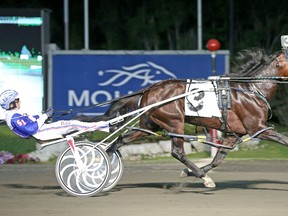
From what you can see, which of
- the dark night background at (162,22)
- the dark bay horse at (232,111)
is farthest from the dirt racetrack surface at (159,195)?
the dark night background at (162,22)

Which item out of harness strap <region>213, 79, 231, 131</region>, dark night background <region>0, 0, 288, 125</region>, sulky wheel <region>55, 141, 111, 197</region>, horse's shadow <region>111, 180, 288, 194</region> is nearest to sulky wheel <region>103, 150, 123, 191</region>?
horse's shadow <region>111, 180, 288, 194</region>

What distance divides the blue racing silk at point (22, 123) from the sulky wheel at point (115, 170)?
4.01 ft

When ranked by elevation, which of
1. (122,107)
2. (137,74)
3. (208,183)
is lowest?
(208,183)

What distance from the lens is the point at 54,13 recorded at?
30172 millimetres

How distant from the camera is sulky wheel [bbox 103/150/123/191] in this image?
1150 cm

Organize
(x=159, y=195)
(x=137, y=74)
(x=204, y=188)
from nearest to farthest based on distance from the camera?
(x=159, y=195)
(x=204, y=188)
(x=137, y=74)

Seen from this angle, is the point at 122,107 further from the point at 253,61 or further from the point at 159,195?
the point at 253,61

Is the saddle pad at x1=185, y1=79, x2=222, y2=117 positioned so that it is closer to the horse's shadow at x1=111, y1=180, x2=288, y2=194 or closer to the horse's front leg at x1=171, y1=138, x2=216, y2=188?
the horse's front leg at x1=171, y1=138, x2=216, y2=188

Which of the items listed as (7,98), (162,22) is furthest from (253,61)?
(162,22)

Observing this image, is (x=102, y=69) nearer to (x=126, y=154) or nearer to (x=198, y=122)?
(x=126, y=154)

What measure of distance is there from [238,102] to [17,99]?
2.79m

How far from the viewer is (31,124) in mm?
10953

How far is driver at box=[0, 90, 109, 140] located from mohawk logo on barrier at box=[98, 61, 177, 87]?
7247mm

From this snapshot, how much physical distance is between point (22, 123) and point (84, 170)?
0.96m
